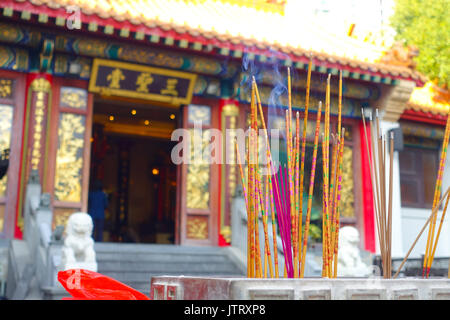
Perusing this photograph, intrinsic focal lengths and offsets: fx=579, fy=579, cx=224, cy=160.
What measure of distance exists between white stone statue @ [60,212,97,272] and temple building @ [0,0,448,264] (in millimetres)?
1481

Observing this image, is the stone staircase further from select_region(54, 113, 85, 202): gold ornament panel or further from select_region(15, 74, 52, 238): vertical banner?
select_region(15, 74, 52, 238): vertical banner

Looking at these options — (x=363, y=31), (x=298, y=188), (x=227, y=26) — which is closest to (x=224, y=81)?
(x=227, y=26)

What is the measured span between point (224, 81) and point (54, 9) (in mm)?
2360

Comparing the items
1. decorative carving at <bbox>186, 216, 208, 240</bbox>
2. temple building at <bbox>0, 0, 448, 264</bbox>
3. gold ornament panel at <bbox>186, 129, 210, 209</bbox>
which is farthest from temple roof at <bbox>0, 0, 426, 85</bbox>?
decorative carving at <bbox>186, 216, 208, 240</bbox>

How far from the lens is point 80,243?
16.1 ft

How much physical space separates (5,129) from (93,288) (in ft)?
16.4

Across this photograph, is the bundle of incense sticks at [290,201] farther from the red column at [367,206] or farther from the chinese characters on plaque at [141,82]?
the red column at [367,206]

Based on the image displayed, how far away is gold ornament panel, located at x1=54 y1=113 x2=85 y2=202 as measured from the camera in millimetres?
6430

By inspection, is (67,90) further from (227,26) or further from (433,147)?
(433,147)

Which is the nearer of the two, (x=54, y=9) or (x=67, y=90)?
(x=54, y=9)

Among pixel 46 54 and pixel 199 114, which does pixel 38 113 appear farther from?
pixel 199 114

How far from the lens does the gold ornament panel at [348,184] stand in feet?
26.2

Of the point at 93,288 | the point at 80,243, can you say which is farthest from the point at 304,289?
the point at 80,243

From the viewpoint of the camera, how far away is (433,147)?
934 centimetres
